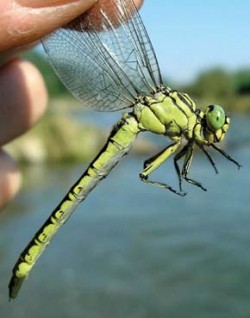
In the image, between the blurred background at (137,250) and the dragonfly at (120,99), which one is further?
the blurred background at (137,250)

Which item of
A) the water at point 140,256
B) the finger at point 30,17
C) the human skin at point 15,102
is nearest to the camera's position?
the finger at point 30,17

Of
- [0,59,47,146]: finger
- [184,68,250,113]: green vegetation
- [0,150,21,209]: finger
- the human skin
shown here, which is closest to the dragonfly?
the human skin

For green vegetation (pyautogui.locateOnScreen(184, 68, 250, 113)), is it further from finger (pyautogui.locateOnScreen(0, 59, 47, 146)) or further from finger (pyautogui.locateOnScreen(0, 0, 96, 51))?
finger (pyautogui.locateOnScreen(0, 0, 96, 51))

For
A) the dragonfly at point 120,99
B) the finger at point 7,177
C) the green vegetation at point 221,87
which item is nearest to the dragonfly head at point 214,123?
the dragonfly at point 120,99

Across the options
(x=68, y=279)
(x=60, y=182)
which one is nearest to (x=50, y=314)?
(x=68, y=279)

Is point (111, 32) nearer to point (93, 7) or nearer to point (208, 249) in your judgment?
point (93, 7)

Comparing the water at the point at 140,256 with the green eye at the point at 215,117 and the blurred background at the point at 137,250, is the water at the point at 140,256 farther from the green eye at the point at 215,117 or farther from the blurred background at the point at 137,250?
the green eye at the point at 215,117
